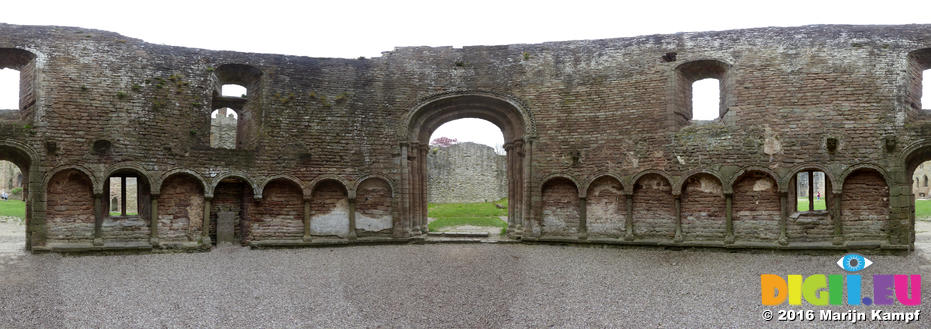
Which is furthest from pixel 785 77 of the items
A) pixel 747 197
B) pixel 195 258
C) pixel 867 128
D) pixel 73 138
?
pixel 73 138

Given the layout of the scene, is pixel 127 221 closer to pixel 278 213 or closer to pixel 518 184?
pixel 278 213

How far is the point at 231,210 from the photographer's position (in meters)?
12.6

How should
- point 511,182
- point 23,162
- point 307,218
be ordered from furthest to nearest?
1. point 511,182
2. point 307,218
3. point 23,162

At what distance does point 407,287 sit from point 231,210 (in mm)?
6654

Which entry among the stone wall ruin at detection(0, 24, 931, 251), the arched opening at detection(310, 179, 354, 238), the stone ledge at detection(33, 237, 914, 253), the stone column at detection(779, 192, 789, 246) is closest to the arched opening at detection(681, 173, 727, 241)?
the stone wall ruin at detection(0, 24, 931, 251)

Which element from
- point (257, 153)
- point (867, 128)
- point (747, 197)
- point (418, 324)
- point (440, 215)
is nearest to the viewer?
point (418, 324)

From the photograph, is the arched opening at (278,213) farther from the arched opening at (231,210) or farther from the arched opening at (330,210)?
the arched opening at (330,210)

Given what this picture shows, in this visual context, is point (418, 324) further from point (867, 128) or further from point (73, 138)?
point (867, 128)

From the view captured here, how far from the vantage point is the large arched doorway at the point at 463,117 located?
42.4ft

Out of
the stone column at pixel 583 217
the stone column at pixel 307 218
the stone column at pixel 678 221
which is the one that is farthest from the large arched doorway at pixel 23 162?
the stone column at pixel 678 221

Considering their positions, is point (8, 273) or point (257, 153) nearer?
point (8, 273)

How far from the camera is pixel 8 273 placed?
9070 mm

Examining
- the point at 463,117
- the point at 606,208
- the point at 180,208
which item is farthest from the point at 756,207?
the point at 180,208

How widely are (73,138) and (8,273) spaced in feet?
10.7
